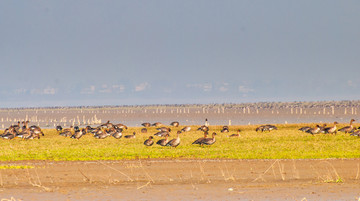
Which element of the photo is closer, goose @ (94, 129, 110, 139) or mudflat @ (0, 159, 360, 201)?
mudflat @ (0, 159, 360, 201)

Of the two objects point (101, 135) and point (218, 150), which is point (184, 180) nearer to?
point (218, 150)

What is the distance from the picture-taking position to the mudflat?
1967 centimetres

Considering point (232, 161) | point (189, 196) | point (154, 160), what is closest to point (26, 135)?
point (154, 160)

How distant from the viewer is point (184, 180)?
912 inches

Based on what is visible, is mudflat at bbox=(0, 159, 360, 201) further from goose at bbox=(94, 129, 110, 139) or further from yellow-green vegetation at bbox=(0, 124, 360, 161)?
goose at bbox=(94, 129, 110, 139)

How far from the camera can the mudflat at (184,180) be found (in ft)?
64.5

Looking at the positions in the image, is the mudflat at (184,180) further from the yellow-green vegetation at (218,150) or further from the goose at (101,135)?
the goose at (101,135)

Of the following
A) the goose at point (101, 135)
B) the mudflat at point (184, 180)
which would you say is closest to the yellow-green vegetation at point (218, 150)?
the mudflat at point (184, 180)

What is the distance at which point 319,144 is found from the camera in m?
37.5

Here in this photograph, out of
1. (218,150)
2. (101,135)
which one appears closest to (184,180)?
(218,150)

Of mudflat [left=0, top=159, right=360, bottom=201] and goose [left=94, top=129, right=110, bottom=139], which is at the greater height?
goose [left=94, top=129, right=110, bottom=139]

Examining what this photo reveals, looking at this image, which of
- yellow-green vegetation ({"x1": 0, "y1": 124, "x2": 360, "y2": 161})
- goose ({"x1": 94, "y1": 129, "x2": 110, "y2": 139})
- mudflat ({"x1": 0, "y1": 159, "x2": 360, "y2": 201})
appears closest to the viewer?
mudflat ({"x1": 0, "y1": 159, "x2": 360, "y2": 201})

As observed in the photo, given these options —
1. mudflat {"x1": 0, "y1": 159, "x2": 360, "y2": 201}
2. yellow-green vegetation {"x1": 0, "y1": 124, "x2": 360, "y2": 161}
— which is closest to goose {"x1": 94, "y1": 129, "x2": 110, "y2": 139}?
yellow-green vegetation {"x1": 0, "y1": 124, "x2": 360, "y2": 161}

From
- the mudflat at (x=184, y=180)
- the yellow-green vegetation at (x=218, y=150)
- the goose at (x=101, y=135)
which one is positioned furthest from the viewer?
the goose at (x=101, y=135)
